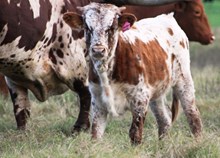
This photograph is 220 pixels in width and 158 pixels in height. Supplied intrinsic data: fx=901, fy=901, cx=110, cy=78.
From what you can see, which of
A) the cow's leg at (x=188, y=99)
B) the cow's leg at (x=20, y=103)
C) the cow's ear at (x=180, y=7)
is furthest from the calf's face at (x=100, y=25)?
the cow's ear at (x=180, y=7)

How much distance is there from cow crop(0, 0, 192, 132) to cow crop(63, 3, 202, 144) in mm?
905

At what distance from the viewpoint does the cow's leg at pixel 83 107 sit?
9.88 metres

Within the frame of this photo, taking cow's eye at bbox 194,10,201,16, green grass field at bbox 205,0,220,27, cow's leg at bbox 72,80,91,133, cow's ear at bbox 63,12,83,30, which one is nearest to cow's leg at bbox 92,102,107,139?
cow's ear at bbox 63,12,83,30

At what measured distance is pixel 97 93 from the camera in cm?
821

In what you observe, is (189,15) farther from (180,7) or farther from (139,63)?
(139,63)

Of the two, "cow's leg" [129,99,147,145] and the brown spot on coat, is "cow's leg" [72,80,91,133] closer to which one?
the brown spot on coat

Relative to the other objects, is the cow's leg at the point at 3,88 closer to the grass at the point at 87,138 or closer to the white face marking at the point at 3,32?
the grass at the point at 87,138

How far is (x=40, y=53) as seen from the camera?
935 centimetres

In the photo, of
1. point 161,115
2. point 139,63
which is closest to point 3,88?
point 161,115

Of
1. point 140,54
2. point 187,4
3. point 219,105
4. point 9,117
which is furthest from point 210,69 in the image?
point 140,54

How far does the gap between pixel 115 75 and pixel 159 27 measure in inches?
48.9

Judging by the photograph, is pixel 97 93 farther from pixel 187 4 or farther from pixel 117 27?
pixel 187 4

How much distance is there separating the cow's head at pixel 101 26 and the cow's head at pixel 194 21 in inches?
199

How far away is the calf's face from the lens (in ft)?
25.2
